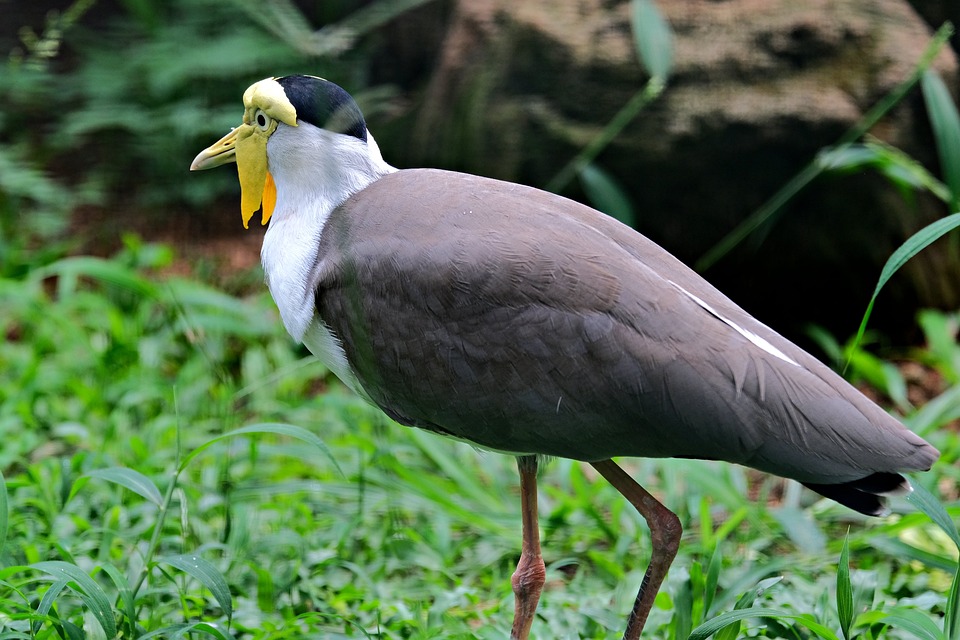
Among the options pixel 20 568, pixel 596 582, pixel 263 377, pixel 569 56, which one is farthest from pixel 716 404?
pixel 569 56

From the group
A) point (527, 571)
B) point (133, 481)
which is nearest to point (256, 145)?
point (133, 481)

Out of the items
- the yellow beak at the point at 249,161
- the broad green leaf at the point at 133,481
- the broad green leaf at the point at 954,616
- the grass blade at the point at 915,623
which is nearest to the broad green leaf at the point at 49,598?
the broad green leaf at the point at 133,481

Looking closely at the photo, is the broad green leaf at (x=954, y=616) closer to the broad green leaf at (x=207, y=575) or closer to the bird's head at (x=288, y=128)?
the broad green leaf at (x=207, y=575)

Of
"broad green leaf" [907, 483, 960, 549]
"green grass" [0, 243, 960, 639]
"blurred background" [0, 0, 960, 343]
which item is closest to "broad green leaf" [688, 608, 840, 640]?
"green grass" [0, 243, 960, 639]

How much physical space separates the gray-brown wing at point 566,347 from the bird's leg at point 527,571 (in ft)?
0.89

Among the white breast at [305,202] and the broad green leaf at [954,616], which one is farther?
the white breast at [305,202]

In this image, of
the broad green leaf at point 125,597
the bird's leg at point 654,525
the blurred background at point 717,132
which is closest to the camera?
the broad green leaf at point 125,597

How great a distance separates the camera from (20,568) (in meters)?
2.97

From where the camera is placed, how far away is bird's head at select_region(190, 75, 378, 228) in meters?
3.37

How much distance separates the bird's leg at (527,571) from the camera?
3297 millimetres

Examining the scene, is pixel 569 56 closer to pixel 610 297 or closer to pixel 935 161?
pixel 935 161

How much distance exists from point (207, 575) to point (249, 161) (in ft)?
4.30

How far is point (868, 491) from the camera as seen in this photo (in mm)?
2850

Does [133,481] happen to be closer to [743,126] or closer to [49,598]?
[49,598]
